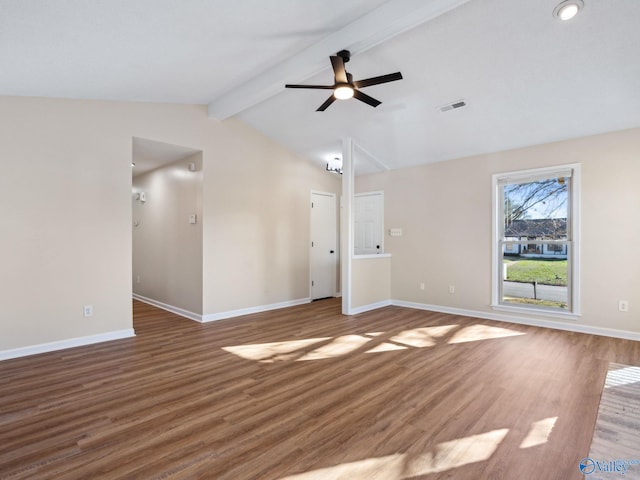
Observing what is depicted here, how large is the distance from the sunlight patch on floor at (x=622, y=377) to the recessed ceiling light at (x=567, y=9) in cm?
301

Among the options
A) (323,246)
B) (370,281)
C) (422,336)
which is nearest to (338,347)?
(422,336)

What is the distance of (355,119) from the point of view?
4719 mm

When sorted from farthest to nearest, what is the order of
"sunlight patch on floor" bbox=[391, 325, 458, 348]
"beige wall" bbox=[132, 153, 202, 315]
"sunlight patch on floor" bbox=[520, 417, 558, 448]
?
1. "beige wall" bbox=[132, 153, 202, 315]
2. "sunlight patch on floor" bbox=[391, 325, 458, 348]
3. "sunlight patch on floor" bbox=[520, 417, 558, 448]

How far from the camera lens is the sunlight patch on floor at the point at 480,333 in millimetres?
3962

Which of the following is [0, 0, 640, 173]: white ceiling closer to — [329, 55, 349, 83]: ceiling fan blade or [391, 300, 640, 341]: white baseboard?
[329, 55, 349, 83]: ceiling fan blade

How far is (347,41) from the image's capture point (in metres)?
3.06

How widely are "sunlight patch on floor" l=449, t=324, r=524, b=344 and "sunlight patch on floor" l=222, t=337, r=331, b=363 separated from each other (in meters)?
1.68

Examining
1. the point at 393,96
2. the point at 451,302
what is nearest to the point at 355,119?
the point at 393,96

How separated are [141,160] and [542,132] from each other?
19.6ft

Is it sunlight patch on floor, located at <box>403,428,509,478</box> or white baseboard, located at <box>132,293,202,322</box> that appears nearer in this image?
sunlight patch on floor, located at <box>403,428,509,478</box>

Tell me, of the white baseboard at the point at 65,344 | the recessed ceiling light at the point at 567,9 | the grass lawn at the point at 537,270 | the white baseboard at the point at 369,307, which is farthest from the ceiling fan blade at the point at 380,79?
the white baseboard at the point at 65,344

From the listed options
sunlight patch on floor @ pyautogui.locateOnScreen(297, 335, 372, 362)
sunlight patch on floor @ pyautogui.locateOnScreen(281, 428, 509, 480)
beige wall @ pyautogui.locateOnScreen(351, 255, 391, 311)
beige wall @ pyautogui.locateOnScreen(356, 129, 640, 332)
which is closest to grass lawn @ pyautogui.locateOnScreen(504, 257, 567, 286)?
beige wall @ pyautogui.locateOnScreen(356, 129, 640, 332)

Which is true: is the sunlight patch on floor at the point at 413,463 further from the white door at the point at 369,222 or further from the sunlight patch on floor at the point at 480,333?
the white door at the point at 369,222

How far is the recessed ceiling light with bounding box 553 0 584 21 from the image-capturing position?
8.12 feet
